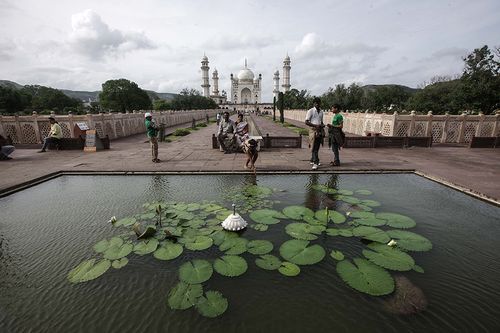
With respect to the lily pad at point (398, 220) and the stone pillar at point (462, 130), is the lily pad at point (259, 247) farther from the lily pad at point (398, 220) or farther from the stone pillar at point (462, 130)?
the stone pillar at point (462, 130)

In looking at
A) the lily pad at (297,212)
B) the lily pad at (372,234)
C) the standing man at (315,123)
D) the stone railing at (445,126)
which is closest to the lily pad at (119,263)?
the lily pad at (297,212)

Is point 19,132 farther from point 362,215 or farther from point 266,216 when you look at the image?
point 362,215

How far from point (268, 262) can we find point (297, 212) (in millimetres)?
1554

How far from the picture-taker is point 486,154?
10.2 metres

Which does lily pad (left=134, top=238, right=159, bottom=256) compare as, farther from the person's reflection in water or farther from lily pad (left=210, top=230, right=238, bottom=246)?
the person's reflection in water

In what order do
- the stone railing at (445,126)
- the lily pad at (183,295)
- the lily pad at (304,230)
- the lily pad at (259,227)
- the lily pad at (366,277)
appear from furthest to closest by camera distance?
the stone railing at (445,126) < the lily pad at (259,227) < the lily pad at (304,230) < the lily pad at (366,277) < the lily pad at (183,295)

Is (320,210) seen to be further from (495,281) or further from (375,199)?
(495,281)

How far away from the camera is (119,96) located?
53.2 metres

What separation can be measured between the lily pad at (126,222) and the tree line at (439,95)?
23462 millimetres

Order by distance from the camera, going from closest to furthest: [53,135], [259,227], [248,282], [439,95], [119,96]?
1. [248,282]
2. [259,227]
3. [53,135]
4. [439,95]
5. [119,96]

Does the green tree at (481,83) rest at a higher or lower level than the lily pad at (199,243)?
higher

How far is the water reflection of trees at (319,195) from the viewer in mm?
4879

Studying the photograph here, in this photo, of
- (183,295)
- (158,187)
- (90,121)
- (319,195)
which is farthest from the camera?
(90,121)

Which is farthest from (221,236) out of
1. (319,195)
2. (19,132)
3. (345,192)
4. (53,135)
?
(19,132)
